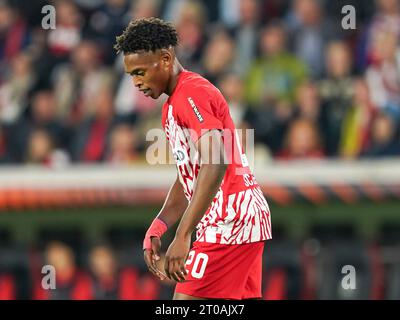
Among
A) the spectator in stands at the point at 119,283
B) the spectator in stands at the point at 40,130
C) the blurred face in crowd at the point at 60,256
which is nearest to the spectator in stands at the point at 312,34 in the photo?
the spectator in stands at the point at 40,130

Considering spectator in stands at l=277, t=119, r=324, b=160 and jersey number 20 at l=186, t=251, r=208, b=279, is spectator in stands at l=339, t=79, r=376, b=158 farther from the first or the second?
jersey number 20 at l=186, t=251, r=208, b=279

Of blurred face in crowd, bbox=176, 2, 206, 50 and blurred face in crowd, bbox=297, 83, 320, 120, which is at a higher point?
blurred face in crowd, bbox=176, 2, 206, 50

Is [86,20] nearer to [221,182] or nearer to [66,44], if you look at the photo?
[66,44]

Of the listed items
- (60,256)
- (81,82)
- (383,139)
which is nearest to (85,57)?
(81,82)

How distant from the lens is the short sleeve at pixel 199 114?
557 centimetres

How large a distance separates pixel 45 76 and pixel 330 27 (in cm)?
343

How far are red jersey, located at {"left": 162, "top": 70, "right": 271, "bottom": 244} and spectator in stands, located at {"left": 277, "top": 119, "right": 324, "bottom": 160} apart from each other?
5479 mm

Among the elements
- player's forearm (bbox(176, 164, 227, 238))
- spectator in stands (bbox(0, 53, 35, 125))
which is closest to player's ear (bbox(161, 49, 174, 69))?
player's forearm (bbox(176, 164, 227, 238))

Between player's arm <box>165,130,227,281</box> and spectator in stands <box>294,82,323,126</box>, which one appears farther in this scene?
spectator in stands <box>294,82,323,126</box>

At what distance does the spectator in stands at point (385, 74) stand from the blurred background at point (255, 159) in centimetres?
1

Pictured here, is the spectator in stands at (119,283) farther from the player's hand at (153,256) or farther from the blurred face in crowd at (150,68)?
the blurred face in crowd at (150,68)

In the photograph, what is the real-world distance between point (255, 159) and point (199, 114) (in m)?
5.87

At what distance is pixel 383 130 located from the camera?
11.4 m

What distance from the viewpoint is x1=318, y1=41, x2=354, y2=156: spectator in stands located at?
1162cm
